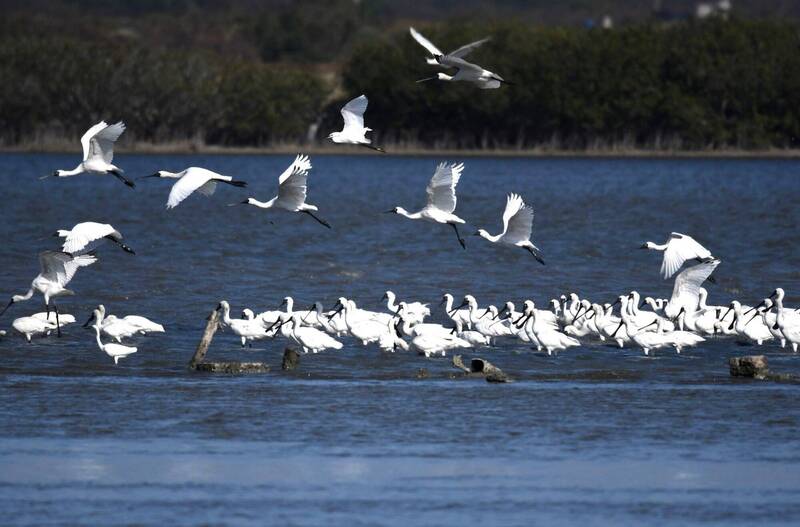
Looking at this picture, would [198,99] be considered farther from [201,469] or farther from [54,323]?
[201,469]

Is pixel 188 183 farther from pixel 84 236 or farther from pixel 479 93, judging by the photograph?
pixel 479 93

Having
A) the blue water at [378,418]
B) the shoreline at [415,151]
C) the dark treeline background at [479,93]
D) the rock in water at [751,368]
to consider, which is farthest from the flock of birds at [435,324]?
the dark treeline background at [479,93]

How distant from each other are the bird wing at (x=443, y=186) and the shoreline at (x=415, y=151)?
169 ft

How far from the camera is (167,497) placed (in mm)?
12047

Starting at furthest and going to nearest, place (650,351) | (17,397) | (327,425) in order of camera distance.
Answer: (650,351), (17,397), (327,425)

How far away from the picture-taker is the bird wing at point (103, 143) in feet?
66.3

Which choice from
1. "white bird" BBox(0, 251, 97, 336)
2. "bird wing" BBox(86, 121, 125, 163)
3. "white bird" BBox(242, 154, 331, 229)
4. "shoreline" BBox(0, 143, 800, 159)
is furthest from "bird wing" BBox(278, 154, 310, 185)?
"shoreline" BBox(0, 143, 800, 159)

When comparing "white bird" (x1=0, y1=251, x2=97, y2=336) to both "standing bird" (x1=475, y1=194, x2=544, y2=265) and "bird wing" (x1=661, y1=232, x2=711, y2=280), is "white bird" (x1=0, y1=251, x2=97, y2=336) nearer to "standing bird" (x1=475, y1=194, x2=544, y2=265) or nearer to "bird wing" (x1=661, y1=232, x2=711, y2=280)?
"standing bird" (x1=475, y1=194, x2=544, y2=265)

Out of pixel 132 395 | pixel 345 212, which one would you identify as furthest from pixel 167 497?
pixel 345 212

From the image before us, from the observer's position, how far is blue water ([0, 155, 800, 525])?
11977mm

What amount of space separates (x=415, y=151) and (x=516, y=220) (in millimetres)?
56215

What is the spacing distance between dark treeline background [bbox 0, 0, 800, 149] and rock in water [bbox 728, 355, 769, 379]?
Result: 187 ft

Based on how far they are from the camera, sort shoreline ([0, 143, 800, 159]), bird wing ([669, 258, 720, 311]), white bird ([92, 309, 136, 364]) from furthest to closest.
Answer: shoreline ([0, 143, 800, 159]) < bird wing ([669, 258, 720, 311]) < white bird ([92, 309, 136, 364])

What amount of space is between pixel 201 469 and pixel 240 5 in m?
157
